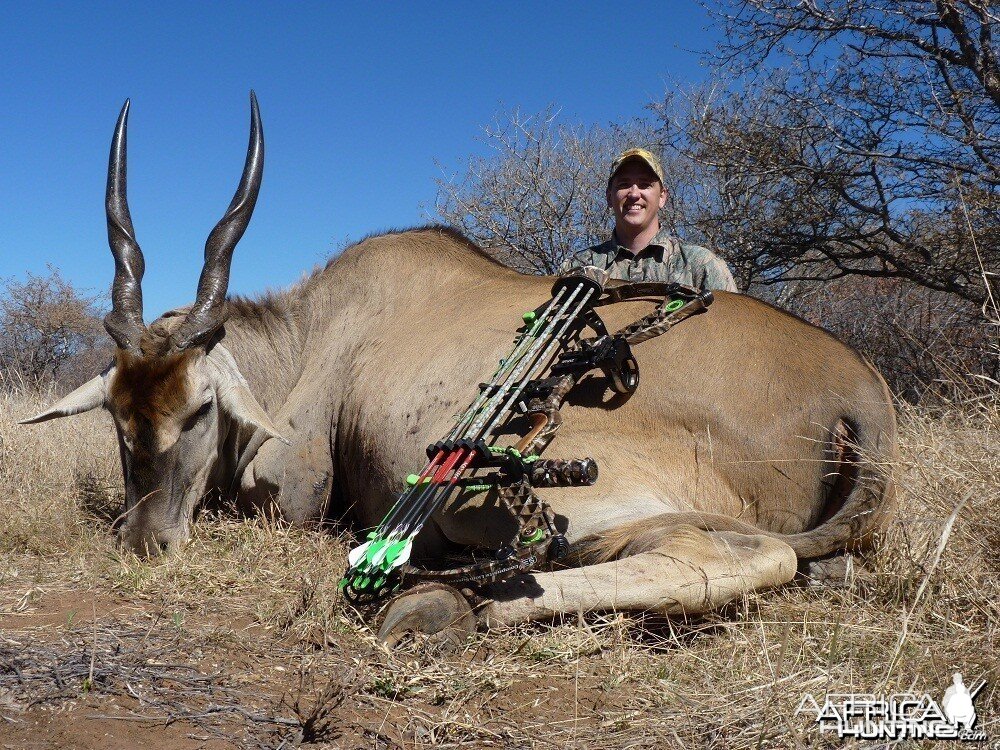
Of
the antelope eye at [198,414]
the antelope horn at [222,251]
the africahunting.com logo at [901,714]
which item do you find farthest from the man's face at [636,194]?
the africahunting.com logo at [901,714]

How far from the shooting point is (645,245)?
5.83 m

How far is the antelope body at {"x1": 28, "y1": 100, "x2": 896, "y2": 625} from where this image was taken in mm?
2971

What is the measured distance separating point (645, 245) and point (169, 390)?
3.23 meters

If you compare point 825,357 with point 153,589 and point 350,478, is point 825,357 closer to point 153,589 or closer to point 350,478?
point 350,478

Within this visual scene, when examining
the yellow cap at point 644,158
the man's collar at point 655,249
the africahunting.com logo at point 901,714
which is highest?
the yellow cap at point 644,158

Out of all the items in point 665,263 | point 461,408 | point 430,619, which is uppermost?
point 665,263

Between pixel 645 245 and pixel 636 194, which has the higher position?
pixel 636 194

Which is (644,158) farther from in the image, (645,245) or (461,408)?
(461,408)

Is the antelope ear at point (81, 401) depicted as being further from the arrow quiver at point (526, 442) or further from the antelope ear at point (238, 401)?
the arrow quiver at point (526, 442)

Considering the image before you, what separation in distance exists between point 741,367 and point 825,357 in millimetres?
323

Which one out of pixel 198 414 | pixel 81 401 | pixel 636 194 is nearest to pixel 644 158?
pixel 636 194

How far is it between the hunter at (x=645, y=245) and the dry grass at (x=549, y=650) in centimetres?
213

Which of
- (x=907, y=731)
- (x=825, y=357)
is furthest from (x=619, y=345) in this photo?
(x=907, y=731)

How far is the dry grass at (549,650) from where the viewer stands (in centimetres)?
216
